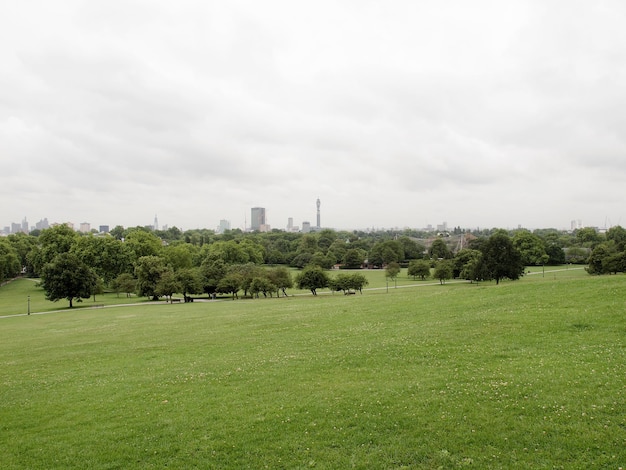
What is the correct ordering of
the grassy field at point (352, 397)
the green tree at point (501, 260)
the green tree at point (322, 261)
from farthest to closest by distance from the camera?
the green tree at point (322, 261) < the green tree at point (501, 260) < the grassy field at point (352, 397)

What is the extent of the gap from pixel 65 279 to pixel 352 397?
195ft

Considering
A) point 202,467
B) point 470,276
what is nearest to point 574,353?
point 202,467

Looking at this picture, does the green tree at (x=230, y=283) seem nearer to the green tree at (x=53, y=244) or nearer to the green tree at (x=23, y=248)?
the green tree at (x=53, y=244)

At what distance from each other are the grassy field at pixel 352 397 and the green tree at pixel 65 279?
133ft

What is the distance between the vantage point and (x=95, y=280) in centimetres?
6134

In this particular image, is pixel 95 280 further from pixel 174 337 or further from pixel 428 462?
pixel 428 462

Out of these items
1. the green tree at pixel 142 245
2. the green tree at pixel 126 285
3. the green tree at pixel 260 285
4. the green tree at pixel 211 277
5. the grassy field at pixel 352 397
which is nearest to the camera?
the grassy field at pixel 352 397

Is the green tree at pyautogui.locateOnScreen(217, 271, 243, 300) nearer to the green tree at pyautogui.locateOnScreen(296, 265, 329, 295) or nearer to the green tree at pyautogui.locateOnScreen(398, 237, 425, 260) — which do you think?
the green tree at pyautogui.locateOnScreen(296, 265, 329, 295)

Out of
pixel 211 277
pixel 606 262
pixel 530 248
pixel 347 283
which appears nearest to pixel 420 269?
pixel 347 283

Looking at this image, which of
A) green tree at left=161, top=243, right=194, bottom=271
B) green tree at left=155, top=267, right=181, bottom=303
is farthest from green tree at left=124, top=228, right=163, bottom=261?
green tree at left=155, top=267, right=181, bottom=303

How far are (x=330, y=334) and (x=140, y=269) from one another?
54593 millimetres

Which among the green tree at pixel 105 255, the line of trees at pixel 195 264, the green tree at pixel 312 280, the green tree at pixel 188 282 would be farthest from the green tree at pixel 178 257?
the green tree at pixel 312 280

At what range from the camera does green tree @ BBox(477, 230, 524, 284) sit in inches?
2336

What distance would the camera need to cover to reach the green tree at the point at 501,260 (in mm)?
59344
